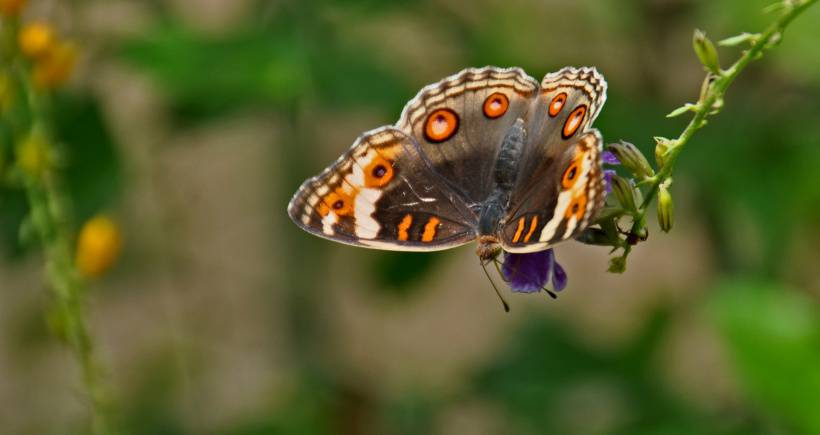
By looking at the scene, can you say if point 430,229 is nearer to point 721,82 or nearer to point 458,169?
point 458,169

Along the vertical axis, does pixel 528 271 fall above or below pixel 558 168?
below

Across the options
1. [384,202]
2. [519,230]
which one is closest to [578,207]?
[519,230]

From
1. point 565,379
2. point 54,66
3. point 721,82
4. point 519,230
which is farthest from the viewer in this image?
point 565,379

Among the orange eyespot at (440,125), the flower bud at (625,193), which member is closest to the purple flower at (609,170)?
the flower bud at (625,193)

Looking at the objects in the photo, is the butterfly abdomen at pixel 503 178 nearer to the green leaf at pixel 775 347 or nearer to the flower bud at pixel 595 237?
the flower bud at pixel 595 237

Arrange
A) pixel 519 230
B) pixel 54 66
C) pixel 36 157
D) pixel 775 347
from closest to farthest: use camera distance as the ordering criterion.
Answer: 1. pixel 519 230
2. pixel 36 157
3. pixel 54 66
4. pixel 775 347

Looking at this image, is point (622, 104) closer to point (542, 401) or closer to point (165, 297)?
point (542, 401)

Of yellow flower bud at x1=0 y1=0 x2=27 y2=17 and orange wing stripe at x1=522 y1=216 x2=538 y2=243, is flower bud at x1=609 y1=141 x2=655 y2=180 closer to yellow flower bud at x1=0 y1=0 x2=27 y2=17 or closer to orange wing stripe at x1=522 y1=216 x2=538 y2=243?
orange wing stripe at x1=522 y1=216 x2=538 y2=243

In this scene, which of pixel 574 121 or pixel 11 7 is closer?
pixel 574 121

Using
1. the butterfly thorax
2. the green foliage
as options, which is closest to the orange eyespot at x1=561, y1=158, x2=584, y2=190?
the butterfly thorax
